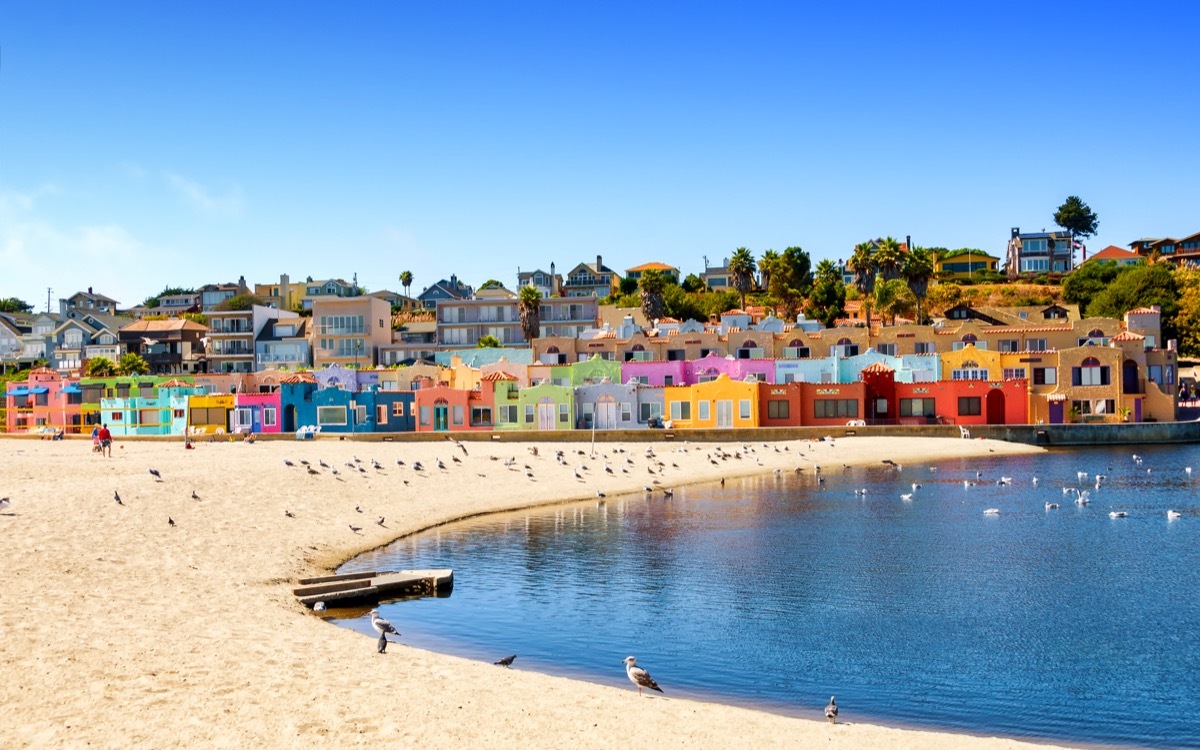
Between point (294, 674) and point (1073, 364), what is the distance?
240 feet

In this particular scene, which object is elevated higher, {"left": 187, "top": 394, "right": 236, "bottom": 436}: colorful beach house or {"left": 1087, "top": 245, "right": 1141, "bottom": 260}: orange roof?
{"left": 1087, "top": 245, "right": 1141, "bottom": 260}: orange roof

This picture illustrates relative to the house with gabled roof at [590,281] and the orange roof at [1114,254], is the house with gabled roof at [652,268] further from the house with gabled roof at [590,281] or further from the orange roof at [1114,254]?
the orange roof at [1114,254]

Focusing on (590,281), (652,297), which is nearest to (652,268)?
(590,281)

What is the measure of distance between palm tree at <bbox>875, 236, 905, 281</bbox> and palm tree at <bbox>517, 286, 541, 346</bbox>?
115 ft

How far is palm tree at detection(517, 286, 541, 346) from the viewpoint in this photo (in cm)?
10773

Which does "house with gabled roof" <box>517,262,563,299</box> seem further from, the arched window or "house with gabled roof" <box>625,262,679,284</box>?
the arched window

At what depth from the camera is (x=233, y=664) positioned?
16328 mm

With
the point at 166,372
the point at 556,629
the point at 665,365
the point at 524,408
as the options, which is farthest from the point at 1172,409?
the point at 166,372

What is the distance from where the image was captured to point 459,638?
21594 mm

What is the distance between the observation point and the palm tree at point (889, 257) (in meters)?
107

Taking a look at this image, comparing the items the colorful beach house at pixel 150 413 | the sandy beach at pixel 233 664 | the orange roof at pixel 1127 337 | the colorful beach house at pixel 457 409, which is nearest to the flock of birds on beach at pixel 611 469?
the sandy beach at pixel 233 664

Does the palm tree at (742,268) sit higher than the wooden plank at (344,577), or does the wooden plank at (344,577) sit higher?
the palm tree at (742,268)

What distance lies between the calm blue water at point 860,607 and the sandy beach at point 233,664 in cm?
175

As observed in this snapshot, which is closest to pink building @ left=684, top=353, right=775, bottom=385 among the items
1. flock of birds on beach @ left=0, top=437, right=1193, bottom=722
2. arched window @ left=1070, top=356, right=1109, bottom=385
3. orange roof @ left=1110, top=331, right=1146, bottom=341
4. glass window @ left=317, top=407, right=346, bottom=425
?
flock of birds on beach @ left=0, top=437, right=1193, bottom=722
